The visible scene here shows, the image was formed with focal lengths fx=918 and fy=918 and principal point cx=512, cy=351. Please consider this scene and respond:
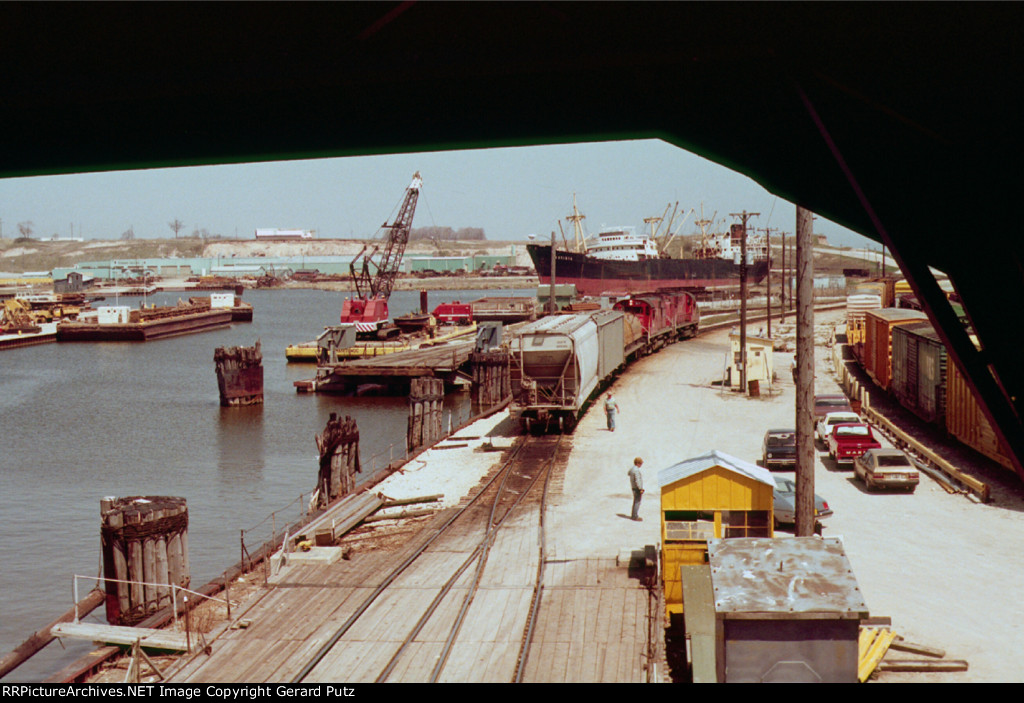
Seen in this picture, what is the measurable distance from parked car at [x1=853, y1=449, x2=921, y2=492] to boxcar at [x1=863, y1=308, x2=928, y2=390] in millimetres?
15162

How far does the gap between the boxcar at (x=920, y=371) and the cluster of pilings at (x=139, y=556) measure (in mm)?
22675

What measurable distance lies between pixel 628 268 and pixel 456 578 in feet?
380

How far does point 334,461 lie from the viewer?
85.0ft

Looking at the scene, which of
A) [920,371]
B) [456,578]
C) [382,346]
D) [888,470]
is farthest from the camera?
[382,346]

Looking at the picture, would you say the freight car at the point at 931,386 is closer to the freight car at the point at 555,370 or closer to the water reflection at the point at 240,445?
the freight car at the point at 555,370

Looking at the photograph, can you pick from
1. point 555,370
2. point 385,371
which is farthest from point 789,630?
point 385,371

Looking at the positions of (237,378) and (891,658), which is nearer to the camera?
(891,658)

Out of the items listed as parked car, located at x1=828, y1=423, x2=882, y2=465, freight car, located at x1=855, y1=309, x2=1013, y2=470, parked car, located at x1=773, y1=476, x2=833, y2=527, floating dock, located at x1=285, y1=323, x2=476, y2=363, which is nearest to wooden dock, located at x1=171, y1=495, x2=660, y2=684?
parked car, located at x1=773, y1=476, x2=833, y2=527

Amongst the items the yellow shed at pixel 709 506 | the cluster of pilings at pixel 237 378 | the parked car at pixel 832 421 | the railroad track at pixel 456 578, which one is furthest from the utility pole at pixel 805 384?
the cluster of pilings at pixel 237 378

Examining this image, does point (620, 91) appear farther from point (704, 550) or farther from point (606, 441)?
point (606, 441)

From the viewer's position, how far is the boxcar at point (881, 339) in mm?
39125

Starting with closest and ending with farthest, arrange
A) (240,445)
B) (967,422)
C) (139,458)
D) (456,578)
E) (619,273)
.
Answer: (456,578), (967,422), (139,458), (240,445), (619,273)

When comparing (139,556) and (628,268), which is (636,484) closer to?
(139,556)

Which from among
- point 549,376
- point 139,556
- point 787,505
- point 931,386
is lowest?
point 139,556
